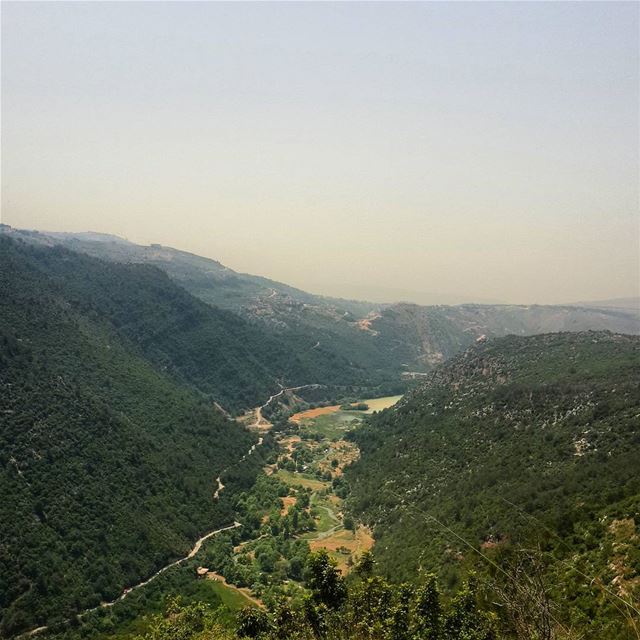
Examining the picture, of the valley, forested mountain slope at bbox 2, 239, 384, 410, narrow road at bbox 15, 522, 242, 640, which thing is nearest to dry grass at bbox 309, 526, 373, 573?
the valley

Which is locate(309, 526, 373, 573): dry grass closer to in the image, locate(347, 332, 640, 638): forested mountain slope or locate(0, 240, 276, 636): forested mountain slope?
locate(347, 332, 640, 638): forested mountain slope

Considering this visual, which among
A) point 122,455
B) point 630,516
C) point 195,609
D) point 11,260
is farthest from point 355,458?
point 11,260

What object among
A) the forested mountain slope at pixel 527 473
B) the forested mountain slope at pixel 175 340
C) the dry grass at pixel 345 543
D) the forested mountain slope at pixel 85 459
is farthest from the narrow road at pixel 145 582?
the forested mountain slope at pixel 175 340

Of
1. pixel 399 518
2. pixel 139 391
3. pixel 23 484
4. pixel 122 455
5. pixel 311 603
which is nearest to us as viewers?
pixel 311 603

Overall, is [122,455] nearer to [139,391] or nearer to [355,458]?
[139,391]

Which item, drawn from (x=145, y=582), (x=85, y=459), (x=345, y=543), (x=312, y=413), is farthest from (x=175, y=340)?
(x=345, y=543)

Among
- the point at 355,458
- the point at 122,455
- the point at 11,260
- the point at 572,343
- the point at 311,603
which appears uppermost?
the point at 11,260

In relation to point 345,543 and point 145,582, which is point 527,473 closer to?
point 345,543
